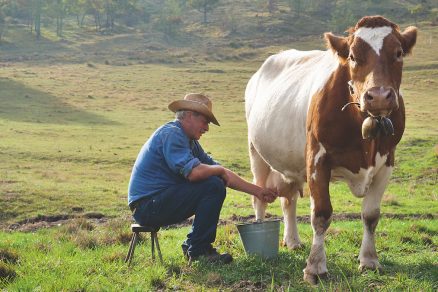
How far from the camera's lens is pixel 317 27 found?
113m

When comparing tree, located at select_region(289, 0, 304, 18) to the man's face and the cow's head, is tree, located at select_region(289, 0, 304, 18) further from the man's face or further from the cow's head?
the cow's head

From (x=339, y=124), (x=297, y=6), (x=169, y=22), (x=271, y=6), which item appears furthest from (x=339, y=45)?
(x=271, y=6)

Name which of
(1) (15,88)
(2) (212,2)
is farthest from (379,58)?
(2) (212,2)

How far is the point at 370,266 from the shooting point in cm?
672


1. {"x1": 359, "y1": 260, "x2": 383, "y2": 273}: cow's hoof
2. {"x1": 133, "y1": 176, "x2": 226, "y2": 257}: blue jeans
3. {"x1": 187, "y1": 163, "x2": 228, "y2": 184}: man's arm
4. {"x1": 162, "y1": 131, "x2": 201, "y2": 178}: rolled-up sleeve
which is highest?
{"x1": 162, "y1": 131, "x2": 201, "y2": 178}: rolled-up sleeve

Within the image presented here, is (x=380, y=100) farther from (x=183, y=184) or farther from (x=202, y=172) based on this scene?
(x=183, y=184)

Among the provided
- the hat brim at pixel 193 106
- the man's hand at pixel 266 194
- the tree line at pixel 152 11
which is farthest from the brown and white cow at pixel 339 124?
the tree line at pixel 152 11

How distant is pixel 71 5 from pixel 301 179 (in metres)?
107

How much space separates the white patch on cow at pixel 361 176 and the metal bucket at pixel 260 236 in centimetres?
92

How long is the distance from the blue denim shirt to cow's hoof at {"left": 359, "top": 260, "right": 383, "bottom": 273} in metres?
2.16

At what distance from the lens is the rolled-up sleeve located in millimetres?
6688

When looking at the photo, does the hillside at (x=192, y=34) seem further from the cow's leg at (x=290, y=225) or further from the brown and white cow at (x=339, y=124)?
the brown and white cow at (x=339, y=124)

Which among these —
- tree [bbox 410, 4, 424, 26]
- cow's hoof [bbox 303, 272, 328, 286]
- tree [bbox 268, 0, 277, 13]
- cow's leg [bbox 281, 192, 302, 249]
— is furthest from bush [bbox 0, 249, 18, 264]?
tree [bbox 268, 0, 277, 13]

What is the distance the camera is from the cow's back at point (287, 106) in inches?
300
